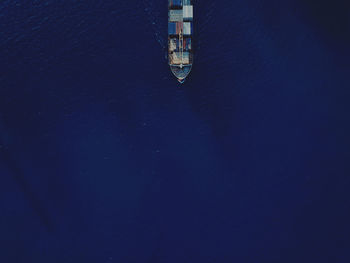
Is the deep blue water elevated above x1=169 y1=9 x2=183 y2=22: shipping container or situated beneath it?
situated beneath

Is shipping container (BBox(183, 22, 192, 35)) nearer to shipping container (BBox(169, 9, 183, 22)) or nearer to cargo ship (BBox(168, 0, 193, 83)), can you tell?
cargo ship (BBox(168, 0, 193, 83))

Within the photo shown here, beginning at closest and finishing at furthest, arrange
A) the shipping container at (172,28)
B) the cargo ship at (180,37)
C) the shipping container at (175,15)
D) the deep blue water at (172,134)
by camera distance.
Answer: the deep blue water at (172,134) < the cargo ship at (180,37) < the shipping container at (172,28) < the shipping container at (175,15)

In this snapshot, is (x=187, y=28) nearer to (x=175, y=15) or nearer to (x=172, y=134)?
(x=175, y=15)

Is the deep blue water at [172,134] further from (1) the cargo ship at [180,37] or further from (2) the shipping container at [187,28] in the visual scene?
(2) the shipping container at [187,28]

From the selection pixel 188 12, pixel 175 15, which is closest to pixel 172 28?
pixel 175 15

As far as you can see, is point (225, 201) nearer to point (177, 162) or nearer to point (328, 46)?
point (177, 162)

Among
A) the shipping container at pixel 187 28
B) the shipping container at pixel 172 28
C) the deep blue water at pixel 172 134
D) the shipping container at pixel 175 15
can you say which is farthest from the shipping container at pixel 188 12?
the shipping container at pixel 172 28

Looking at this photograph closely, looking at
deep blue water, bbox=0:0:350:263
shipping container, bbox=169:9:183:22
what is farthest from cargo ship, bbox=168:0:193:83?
deep blue water, bbox=0:0:350:263
